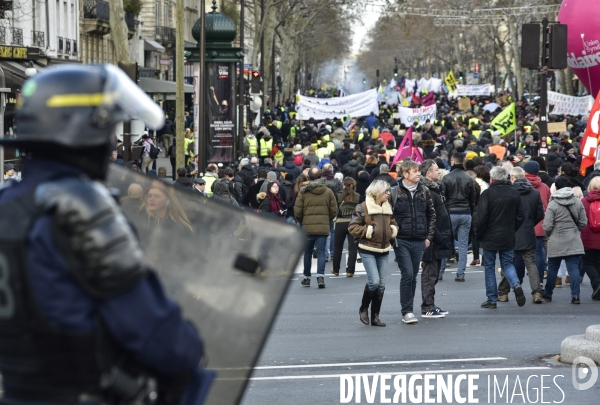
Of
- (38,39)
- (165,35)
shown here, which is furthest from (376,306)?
(165,35)

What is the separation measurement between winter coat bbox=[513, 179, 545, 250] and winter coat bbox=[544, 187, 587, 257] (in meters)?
0.30

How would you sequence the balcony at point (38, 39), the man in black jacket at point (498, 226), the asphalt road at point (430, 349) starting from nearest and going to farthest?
the asphalt road at point (430, 349)
the man in black jacket at point (498, 226)
the balcony at point (38, 39)

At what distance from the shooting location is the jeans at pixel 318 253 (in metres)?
14.3

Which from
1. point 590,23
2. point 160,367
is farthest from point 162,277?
point 590,23

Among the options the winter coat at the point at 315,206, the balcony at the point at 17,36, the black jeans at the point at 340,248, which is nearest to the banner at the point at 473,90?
the balcony at the point at 17,36

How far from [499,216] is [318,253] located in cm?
341

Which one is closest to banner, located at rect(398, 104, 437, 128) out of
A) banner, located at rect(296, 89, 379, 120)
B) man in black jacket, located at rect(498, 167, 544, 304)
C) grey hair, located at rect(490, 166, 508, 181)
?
banner, located at rect(296, 89, 379, 120)

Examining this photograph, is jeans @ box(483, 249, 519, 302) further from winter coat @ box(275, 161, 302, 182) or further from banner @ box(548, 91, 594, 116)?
banner @ box(548, 91, 594, 116)

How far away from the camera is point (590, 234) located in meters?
12.5

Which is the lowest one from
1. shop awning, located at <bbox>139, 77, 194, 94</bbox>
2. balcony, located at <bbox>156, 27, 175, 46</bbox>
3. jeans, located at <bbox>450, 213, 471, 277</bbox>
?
jeans, located at <bbox>450, 213, 471, 277</bbox>

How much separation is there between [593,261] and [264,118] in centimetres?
3481

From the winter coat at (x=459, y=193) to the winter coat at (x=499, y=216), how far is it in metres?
2.52

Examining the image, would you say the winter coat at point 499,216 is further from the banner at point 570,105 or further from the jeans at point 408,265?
the banner at point 570,105

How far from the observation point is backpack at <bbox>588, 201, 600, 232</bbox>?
12422mm
